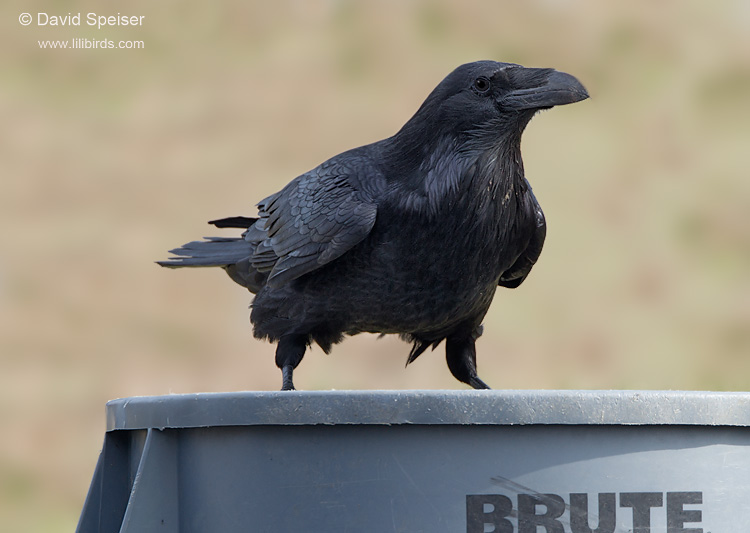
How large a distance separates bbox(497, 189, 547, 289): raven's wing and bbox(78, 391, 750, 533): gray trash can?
1.50 metres

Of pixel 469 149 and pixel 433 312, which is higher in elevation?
pixel 469 149

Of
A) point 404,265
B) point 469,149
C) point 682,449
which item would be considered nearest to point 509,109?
point 469,149

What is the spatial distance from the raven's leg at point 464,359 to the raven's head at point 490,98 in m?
0.87

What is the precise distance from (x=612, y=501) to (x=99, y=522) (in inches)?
49.6

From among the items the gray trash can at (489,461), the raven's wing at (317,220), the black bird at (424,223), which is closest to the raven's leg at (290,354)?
the black bird at (424,223)

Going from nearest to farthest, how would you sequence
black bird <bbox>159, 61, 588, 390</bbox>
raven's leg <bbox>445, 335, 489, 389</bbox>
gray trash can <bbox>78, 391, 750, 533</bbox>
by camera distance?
gray trash can <bbox>78, 391, 750, 533</bbox> < black bird <bbox>159, 61, 588, 390</bbox> < raven's leg <bbox>445, 335, 489, 389</bbox>

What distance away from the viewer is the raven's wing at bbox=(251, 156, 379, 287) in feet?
10.2

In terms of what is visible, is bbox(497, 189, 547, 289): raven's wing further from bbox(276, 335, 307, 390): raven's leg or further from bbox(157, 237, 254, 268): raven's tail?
bbox(157, 237, 254, 268): raven's tail

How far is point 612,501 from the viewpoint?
1.84 metres

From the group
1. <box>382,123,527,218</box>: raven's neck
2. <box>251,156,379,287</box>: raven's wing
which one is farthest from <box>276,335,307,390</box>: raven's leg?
<box>382,123,527,218</box>: raven's neck

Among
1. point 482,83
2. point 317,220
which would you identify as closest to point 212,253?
point 317,220

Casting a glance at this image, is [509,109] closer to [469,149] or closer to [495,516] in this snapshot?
[469,149]

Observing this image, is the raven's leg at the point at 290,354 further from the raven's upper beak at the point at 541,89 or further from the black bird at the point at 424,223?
the raven's upper beak at the point at 541,89

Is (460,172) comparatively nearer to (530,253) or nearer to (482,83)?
(482,83)
